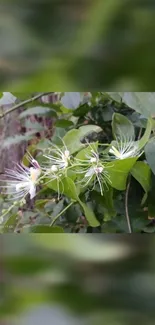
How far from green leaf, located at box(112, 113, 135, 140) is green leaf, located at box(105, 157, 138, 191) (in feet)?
0.22

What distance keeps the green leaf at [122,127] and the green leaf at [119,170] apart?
67 mm

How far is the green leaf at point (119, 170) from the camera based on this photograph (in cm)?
39

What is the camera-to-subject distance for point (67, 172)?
43 centimetres

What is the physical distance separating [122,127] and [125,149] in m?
0.05

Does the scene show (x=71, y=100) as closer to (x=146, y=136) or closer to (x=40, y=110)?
(x=40, y=110)

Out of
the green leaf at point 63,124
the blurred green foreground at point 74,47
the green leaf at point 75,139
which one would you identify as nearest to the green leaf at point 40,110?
the green leaf at point 63,124

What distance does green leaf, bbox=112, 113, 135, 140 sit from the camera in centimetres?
46

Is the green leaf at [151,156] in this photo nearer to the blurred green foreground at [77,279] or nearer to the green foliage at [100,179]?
the green foliage at [100,179]

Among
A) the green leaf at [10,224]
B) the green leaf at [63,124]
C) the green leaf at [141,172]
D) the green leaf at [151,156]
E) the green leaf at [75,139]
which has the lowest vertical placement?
the green leaf at [10,224]

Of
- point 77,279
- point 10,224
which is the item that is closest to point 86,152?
point 10,224

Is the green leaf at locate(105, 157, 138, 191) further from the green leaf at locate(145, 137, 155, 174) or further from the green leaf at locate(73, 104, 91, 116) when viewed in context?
the green leaf at locate(73, 104, 91, 116)

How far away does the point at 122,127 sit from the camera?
0.47 meters

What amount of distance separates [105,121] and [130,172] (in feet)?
0.64

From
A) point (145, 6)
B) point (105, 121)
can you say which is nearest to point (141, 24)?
point (145, 6)
